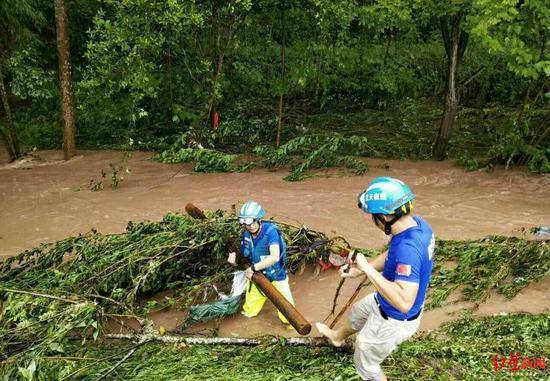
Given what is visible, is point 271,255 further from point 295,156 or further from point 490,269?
point 295,156

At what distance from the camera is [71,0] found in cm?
1758

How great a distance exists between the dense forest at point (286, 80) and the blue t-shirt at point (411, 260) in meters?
5.96

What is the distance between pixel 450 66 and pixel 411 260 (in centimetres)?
983

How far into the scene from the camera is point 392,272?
3.43 metres

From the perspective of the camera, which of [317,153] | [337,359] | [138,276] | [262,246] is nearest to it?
[337,359]

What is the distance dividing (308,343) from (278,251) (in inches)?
50.8

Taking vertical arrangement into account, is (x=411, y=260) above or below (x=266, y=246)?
above

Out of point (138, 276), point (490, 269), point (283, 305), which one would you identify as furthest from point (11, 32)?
point (490, 269)

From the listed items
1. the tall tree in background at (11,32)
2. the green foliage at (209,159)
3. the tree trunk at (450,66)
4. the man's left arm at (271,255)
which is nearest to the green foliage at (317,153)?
the green foliage at (209,159)

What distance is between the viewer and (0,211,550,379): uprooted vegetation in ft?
15.9

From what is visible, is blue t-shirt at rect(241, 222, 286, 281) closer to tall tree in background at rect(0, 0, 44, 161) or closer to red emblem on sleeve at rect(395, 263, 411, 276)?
red emblem on sleeve at rect(395, 263, 411, 276)

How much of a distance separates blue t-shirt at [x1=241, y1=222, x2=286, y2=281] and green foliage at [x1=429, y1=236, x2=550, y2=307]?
1.71 m

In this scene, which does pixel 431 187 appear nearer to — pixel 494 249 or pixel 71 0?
pixel 494 249

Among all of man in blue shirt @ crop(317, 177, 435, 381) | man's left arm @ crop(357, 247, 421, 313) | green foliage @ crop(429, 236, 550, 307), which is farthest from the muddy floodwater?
man's left arm @ crop(357, 247, 421, 313)
